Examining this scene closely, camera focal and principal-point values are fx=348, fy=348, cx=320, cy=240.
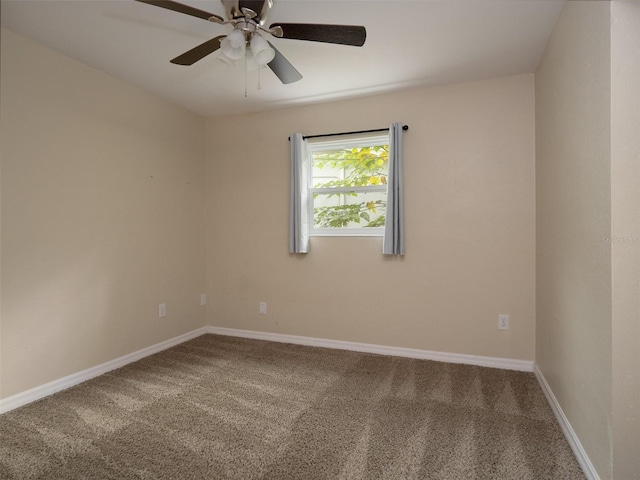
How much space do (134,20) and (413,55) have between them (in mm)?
1786

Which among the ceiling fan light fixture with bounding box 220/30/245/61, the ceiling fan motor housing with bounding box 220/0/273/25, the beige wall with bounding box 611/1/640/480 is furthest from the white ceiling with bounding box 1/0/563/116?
the beige wall with bounding box 611/1/640/480

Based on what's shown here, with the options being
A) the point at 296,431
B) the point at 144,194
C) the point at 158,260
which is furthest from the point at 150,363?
the point at 296,431

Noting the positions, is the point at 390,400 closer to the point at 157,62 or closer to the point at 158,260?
the point at 158,260

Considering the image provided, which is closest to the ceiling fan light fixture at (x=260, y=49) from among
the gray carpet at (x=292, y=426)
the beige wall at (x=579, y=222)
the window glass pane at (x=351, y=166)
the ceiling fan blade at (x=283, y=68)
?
the ceiling fan blade at (x=283, y=68)

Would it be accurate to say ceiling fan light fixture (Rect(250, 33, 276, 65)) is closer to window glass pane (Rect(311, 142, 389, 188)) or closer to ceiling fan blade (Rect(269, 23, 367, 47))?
ceiling fan blade (Rect(269, 23, 367, 47))

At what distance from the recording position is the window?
320 centimetres

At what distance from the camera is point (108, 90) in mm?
2748

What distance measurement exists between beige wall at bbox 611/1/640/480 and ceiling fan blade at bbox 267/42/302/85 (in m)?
1.48

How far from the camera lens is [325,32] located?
1.69 metres

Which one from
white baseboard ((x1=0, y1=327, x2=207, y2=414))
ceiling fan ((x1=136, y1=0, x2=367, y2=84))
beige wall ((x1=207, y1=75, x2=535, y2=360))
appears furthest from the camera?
beige wall ((x1=207, y1=75, x2=535, y2=360))

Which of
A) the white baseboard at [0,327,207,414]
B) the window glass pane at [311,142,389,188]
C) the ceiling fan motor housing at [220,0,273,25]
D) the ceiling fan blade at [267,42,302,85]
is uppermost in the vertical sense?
the ceiling fan motor housing at [220,0,273,25]

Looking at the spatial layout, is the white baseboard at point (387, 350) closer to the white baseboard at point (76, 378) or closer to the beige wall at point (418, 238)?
the beige wall at point (418, 238)

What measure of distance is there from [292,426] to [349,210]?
195cm

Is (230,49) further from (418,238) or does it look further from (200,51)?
(418,238)
